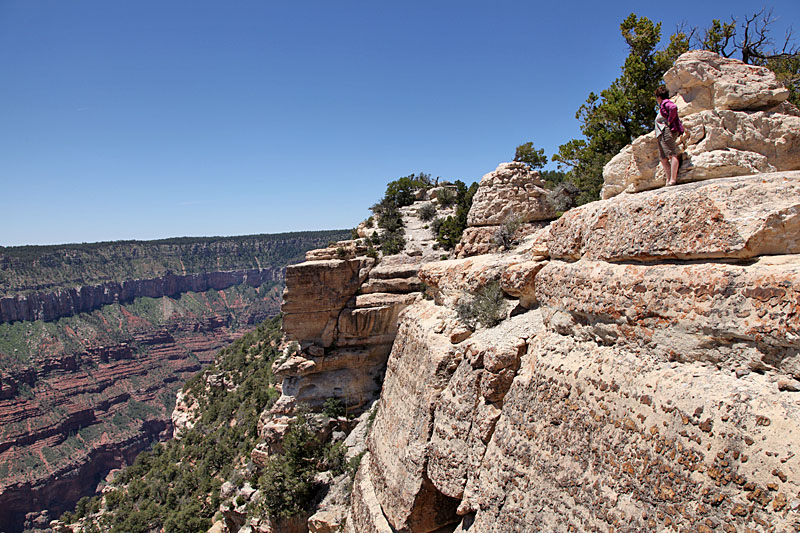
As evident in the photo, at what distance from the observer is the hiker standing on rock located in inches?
264

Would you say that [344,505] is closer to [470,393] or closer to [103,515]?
[470,393]

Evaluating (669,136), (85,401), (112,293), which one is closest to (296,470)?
(669,136)

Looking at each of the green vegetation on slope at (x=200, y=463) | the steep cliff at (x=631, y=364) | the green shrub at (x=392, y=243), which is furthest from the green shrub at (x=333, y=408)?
the steep cliff at (x=631, y=364)

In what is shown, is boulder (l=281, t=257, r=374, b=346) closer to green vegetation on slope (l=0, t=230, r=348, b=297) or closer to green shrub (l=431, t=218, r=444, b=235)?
green shrub (l=431, t=218, r=444, b=235)

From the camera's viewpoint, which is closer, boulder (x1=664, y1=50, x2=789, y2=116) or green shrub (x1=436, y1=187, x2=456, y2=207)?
boulder (x1=664, y1=50, x2=789, y2=116)

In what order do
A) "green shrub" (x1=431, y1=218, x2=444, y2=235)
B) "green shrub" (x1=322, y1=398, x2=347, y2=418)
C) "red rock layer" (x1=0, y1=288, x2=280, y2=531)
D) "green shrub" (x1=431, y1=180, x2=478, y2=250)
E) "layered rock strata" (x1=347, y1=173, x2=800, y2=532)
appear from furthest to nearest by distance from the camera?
"red rock layer" (x1=0, y1=288, x2=280, y2=531) → "green shrub" (x1=431, y1=218, x2=444, y2=235) → "green shrub" (x1=431, y1=180, x2=478, y2=250) → "green shrub" (x1=322, y1=398, x2=347, y2=418) → "layered rock strata" (x1=347, y1=173, x2=800, y2=532)

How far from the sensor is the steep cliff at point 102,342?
70.1 meters

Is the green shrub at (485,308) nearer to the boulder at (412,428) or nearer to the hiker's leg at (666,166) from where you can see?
the boulder at (412,428)

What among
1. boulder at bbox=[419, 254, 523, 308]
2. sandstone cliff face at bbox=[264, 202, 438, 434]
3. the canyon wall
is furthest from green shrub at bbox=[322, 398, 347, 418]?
the canyon wall

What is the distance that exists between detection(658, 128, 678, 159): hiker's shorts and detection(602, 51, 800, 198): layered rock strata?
23 centimetres

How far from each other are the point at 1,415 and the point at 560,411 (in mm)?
97411

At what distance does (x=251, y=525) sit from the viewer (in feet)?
64.9

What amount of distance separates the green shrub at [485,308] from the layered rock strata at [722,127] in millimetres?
3418

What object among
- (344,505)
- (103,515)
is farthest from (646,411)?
(103,515)
